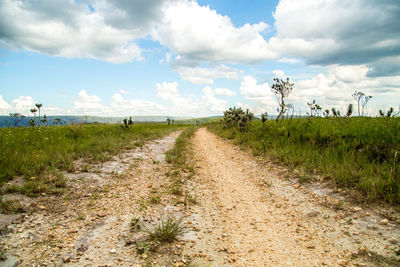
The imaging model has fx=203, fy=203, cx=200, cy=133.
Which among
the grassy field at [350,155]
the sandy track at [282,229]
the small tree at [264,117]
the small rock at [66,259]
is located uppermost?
the small tree at [264,117]

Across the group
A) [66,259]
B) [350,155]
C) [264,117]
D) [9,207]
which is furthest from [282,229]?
[264,117]

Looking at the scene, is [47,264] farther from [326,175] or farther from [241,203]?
[326,175]

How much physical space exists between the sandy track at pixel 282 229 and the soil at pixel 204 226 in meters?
0.01

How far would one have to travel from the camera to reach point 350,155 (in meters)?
6.06

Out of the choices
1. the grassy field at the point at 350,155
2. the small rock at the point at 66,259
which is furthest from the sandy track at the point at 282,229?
the small rock at the point at 66,259

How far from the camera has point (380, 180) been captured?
14.1 feet

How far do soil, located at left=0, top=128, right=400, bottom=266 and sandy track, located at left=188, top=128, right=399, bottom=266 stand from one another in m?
0.01

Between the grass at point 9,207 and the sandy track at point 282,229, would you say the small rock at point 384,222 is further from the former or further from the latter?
the grass at point 9,207

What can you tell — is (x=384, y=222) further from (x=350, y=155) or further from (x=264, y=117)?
(x=264, y=117)

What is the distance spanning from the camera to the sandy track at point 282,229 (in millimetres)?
2893

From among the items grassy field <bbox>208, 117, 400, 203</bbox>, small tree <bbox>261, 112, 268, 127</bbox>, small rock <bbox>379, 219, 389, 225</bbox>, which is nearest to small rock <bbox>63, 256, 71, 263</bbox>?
small rock <bbox>379, 219, 389, 225</bbox>

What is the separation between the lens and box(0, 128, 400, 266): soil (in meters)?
2.80

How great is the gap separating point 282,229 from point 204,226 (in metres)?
1.42

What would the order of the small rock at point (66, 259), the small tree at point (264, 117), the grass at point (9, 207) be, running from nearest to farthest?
the small rock at point (66, 259), the grass at point (9, 207), the small tree at point (264, 117)
